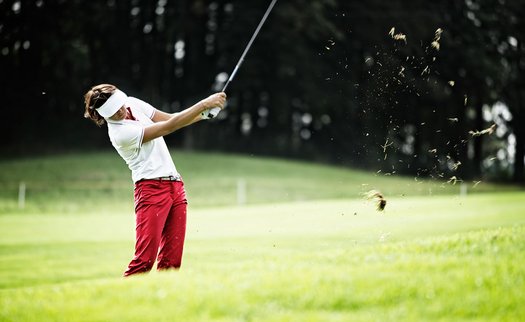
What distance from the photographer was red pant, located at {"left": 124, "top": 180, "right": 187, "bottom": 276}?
6777 millimetres

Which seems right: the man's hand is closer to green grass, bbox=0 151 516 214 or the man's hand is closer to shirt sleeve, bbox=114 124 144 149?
shirt sleeve, bbox=114 124 144 149

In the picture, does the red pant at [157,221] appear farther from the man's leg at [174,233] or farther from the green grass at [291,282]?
the green grass at [291,282]

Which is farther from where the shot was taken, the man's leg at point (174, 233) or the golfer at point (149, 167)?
the man's leg at point (174, 233)

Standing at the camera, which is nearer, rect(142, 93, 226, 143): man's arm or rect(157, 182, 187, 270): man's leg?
rect(142, 93, 226, 143): man's arm

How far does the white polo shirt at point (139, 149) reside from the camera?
669 centimetres

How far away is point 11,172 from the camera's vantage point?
3297cm

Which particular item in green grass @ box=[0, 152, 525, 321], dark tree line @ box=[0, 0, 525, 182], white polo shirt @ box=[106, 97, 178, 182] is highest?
dark tree line @ box=[0, 0, 525, 182]

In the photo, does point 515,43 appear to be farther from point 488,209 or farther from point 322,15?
point 488,209

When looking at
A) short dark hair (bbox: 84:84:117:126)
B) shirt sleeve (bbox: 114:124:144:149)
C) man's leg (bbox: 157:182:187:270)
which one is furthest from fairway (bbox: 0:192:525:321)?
short dark hair (bbox: 84:84:117:126)

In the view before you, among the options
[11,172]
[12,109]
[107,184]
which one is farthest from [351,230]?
[12,109]

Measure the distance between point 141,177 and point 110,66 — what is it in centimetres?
3824

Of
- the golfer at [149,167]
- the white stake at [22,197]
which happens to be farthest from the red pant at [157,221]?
the white stake at [22,197]

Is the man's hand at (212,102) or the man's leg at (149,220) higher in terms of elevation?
the man's hand at (212,102)

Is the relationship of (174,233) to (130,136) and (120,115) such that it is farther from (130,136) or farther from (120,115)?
(120,115)
